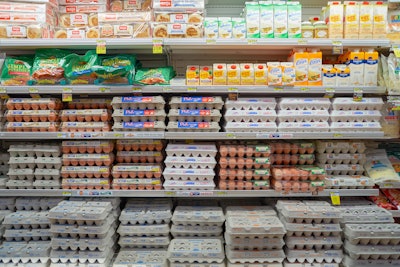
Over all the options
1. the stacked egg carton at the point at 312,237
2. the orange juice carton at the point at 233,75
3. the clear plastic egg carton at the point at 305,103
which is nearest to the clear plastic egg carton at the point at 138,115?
the orange juice carton at the point at 233,75

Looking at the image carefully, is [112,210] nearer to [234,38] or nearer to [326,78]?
[234,38]

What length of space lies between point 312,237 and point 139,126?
1684 mm

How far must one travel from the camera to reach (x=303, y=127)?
95.5 inches

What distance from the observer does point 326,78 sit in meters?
2.47

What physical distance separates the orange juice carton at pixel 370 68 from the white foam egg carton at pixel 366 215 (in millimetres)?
1075

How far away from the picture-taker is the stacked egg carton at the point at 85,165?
2504 mm

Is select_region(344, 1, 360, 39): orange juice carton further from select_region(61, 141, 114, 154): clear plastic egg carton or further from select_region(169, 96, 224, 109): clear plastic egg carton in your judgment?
select_region(61, 141, 114, 154): clear plastic egg carton

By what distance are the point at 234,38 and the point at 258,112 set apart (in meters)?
0.66

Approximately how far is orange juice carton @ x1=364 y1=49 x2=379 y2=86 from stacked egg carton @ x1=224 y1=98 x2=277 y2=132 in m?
0.81

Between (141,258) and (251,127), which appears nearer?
(141,258)

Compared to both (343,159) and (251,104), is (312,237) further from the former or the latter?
(251,104)

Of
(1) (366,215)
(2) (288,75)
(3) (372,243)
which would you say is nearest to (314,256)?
(3) (372,243)

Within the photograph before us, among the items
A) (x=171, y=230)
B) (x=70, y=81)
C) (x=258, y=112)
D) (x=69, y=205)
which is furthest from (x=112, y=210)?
(x=258, y=112)

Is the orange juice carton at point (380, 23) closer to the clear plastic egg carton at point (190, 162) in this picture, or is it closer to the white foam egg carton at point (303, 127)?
the white foam egg carton at point (303, 127)
